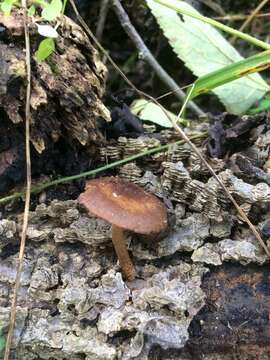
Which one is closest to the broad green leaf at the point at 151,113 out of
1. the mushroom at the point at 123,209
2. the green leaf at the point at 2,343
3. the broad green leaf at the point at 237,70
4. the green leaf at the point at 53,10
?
the broad green leaf at the point at 237,70

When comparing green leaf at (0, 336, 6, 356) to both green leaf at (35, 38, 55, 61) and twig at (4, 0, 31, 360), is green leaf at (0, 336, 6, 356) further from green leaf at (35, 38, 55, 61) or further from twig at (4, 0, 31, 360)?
green leaf at (35, 38, 55, 61)

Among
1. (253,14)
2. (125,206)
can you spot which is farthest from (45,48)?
(253,14)

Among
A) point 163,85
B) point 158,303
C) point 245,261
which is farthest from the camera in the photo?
point 163,85

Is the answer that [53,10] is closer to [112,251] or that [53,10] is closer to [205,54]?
[112,251]

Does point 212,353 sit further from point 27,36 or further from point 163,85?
point 163,85

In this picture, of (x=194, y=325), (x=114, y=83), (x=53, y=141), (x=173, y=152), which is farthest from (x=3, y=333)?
(x=114, y=83)

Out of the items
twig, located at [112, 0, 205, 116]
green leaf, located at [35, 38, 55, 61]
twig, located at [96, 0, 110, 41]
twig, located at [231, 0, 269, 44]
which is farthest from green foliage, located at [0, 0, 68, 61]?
twig, located at [231, 0, 269, 44]
